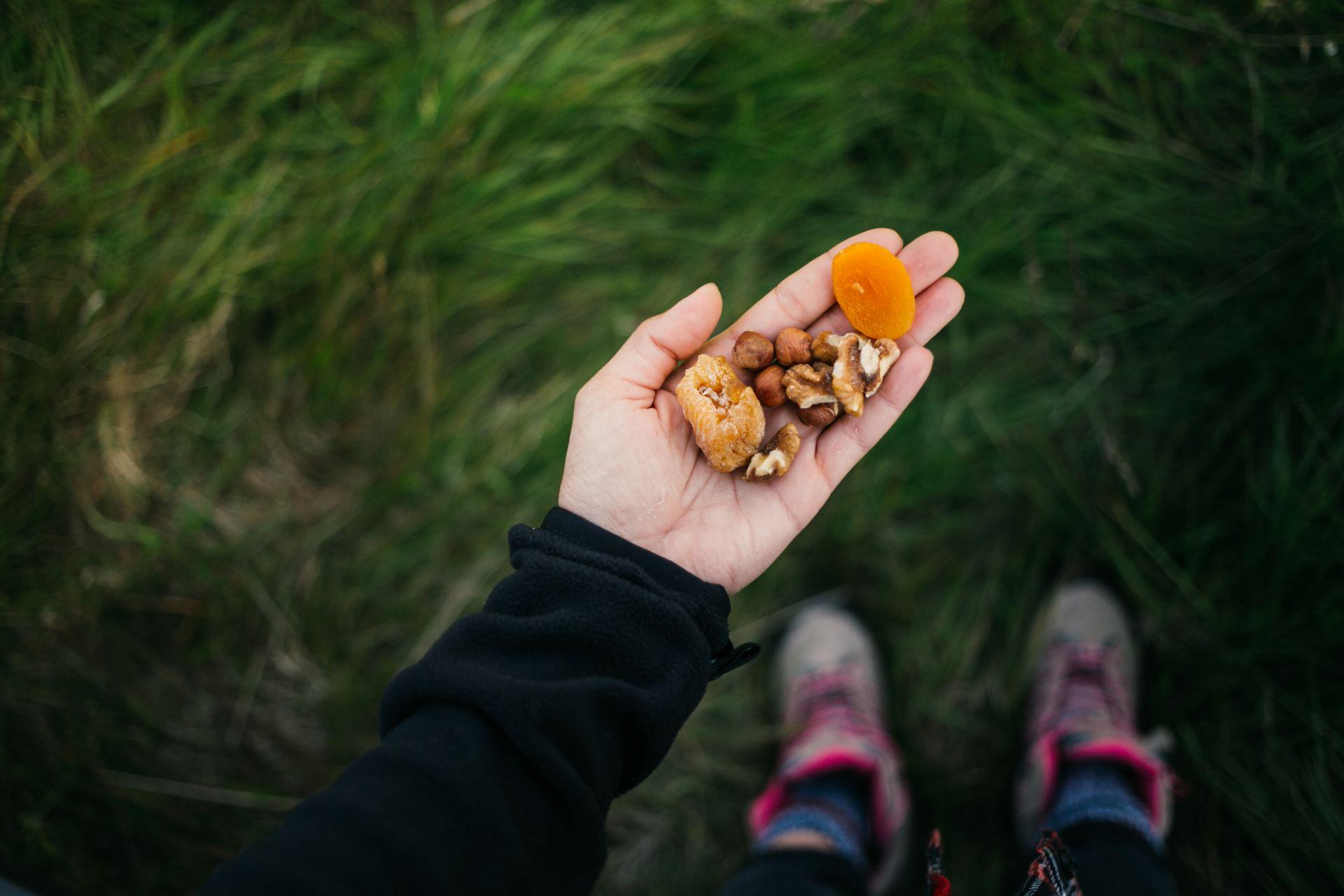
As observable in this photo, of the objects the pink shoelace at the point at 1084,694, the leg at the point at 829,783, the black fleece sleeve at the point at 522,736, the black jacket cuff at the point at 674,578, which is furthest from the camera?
the pink shoelace at the point at 1084,694

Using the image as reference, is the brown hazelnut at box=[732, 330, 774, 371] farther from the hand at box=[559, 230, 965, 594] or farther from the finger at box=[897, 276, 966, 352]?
the finger at box=[897, 276, 966, 352]

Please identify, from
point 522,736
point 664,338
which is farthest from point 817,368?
point 522,736

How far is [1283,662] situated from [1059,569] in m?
0.57

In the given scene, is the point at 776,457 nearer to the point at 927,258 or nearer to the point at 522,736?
the point at 927,258

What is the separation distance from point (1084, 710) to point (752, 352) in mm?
1442

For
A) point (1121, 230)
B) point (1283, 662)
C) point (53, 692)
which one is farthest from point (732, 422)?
point (53, 692)

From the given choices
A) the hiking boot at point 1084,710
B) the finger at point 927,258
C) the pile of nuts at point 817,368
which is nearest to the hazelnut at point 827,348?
the pile of nuts at point 817,368

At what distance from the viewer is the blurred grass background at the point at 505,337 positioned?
88.5 inches

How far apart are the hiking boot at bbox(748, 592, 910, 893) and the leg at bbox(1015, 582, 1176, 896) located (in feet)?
1.26

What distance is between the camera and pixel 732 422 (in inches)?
64.1

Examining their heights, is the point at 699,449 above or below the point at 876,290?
below

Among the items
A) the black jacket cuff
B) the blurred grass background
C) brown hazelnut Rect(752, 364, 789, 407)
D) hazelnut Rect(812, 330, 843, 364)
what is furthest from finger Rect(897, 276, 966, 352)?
the black jacket cuff

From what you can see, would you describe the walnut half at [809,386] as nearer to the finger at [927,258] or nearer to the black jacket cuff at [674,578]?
the finger at [927,258]

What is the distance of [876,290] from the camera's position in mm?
1744
